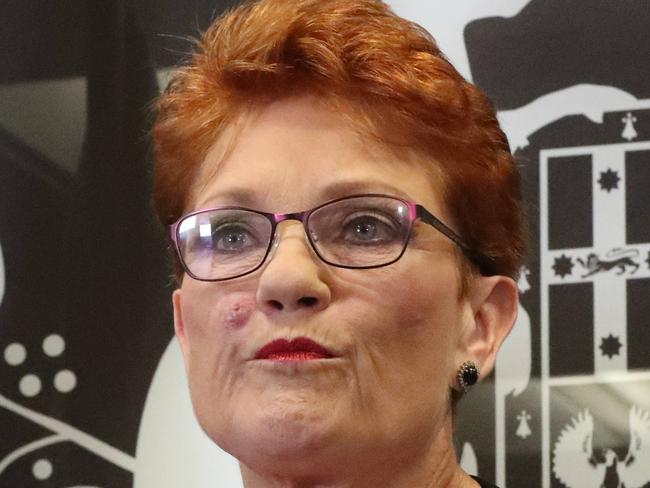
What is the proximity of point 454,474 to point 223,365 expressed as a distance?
33 centimetres

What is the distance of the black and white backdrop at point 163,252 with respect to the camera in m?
1.83

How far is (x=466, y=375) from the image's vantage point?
1387mm

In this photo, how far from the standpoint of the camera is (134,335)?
2090 mm

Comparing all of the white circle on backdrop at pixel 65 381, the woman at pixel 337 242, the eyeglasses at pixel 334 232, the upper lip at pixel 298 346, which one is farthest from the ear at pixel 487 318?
the white circle on backdrop at pixel 65 381

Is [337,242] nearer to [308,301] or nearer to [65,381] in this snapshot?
[308,301]

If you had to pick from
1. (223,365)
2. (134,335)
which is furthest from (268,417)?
(134,335)

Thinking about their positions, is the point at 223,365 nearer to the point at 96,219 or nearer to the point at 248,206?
the point at 248,206

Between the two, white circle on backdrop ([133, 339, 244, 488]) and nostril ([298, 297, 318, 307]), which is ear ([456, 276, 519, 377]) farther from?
white circle on backdrop ([133, 339, 244, 488])

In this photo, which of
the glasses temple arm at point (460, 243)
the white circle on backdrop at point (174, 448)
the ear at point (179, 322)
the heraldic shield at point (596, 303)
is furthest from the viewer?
the white circle on backdrop at point (174, 448)

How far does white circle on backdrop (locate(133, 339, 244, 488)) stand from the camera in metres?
2.04

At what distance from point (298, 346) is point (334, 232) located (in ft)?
0.47

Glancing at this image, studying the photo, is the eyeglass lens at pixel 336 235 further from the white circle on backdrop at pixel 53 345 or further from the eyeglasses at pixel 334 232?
the white circle on backdrop at pixel 53 345

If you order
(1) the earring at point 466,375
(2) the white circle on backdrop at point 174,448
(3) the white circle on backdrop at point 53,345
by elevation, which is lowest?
(2) the white circle on backdrop at point 174,448

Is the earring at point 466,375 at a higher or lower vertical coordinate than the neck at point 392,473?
higher
